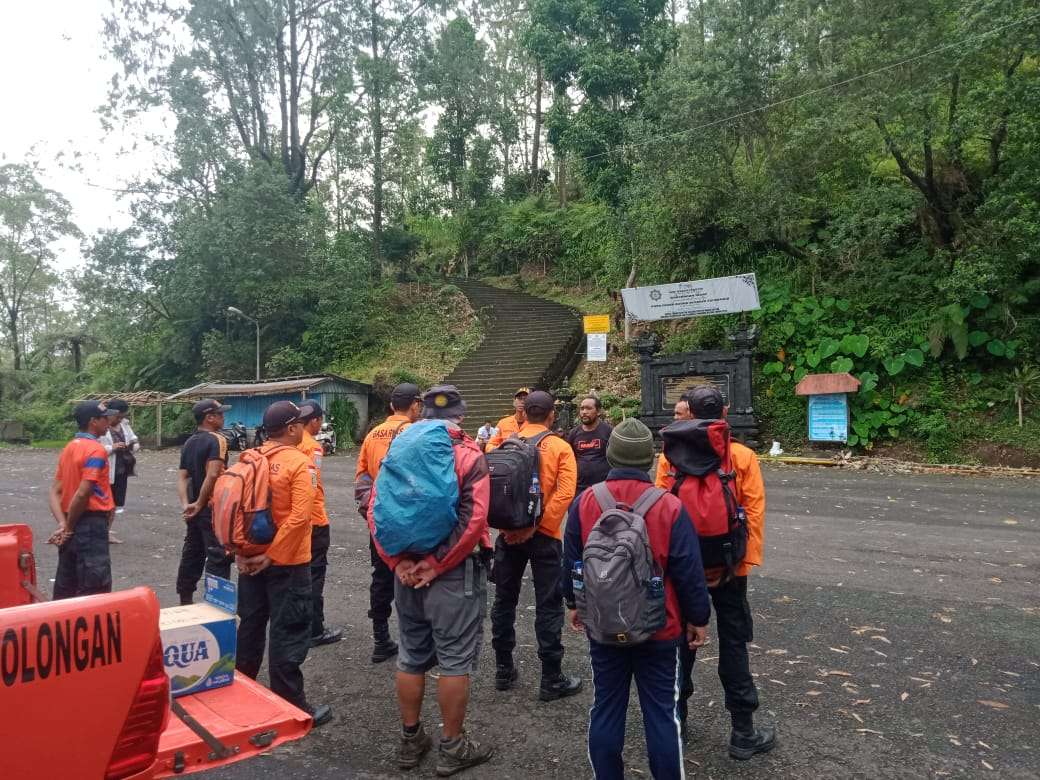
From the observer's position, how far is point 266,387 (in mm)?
24672

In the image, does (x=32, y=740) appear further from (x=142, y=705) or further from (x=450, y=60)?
(x=450, y=60)

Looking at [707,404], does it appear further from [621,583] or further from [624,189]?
[624,189]

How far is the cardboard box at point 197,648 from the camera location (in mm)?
3049

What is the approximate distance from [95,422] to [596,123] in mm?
21063

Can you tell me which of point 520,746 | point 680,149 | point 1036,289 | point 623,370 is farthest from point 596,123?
point 520,746

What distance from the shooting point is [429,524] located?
3352 millimetres

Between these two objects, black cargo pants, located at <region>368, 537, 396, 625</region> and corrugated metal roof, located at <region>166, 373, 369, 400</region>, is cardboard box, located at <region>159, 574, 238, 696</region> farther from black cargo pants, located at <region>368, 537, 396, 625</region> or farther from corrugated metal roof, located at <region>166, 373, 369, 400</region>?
corrugated metal roof, located at <region>166, 373, 369, 400</region>

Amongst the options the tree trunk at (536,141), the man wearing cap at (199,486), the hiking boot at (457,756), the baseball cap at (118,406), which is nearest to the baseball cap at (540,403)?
the hiking boot at (457,756)

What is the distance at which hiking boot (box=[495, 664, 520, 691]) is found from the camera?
175 inches

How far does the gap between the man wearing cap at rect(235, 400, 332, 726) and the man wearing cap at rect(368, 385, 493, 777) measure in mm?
651

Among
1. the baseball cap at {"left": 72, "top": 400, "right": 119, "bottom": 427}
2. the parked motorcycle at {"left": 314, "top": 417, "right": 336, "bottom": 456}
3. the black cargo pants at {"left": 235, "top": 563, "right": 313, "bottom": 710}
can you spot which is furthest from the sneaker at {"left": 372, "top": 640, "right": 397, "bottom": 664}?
the parked motorcycle at {"left": 314, "top": 417, "right": 336, "bottom": 456}

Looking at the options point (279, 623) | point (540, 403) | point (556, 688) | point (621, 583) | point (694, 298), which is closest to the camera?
point (621, 583)

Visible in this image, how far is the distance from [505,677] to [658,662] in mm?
1770

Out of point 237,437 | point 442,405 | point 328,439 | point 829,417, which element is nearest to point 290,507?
point 442,405
